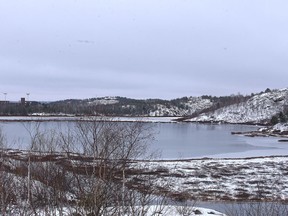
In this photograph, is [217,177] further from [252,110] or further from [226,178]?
[252,110]

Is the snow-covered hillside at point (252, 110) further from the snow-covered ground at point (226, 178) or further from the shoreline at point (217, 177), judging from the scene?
the snow-covered ground at point (226, 178)

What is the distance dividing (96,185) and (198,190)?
15.8 m

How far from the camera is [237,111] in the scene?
138375mm

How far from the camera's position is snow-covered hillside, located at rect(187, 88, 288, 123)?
12950 centimetres

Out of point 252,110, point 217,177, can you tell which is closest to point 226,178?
point 217,177

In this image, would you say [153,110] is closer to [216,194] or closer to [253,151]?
[253,151]

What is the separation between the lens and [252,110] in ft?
447

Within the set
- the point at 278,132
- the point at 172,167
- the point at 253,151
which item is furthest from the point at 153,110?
the point at 172,167

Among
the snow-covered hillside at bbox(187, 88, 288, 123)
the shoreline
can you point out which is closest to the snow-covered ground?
the shoreline

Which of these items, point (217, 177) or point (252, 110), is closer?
point (217, 177)

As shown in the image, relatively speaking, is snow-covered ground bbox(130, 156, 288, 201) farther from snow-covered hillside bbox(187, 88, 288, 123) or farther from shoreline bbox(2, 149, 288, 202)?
snow-covered hillside bbox(187, 88, 288, 123)

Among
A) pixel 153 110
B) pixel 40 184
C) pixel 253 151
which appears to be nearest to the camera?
pixel 40 184

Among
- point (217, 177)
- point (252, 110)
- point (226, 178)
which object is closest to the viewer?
point (226, 178)

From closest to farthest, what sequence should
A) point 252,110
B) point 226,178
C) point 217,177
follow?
1. point 226,178
2. point 217,177
3. point 252,110
